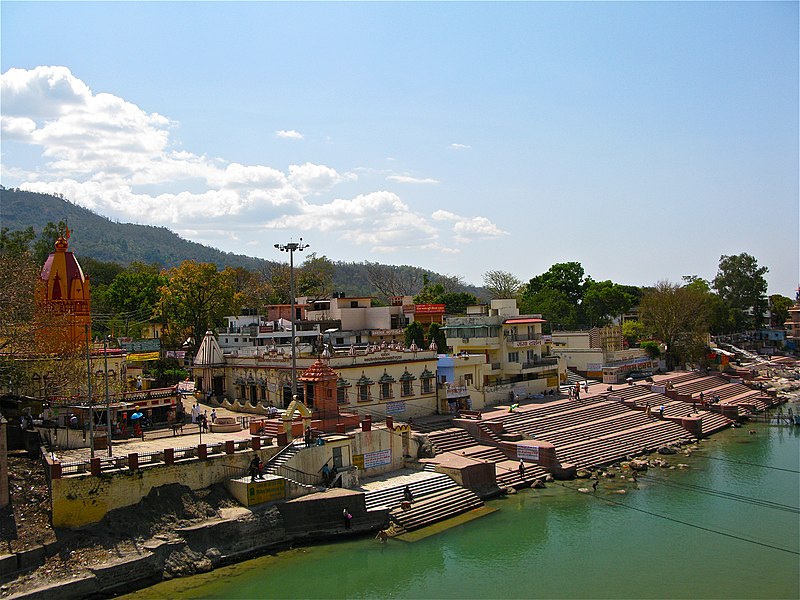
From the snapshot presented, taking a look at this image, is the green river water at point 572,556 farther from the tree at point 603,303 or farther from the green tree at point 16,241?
the tree at point 603,303

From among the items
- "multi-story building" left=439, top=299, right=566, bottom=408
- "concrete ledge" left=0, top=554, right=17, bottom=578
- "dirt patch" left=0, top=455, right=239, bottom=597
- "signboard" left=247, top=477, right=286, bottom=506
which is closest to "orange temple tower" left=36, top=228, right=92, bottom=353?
"dirt patch" left=0, top=455, right=239, bottom=597

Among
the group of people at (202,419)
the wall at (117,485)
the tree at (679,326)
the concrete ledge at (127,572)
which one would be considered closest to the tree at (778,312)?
the tree at (679,326)

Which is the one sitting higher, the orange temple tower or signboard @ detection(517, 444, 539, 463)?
the orange temple tower

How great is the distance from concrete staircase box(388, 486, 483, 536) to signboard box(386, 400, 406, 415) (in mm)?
7869

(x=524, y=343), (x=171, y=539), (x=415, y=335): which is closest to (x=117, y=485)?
(x=171, y=539)

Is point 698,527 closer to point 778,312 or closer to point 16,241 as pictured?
point 16,241

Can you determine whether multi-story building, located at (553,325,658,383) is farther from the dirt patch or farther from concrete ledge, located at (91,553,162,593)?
concrete ledge, located at (91,553,162,593)

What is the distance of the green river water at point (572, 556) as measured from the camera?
19500 millimetres

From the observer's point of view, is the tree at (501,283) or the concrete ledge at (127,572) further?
the tree at (501,283)

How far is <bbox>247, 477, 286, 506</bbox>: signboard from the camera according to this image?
2264 cm

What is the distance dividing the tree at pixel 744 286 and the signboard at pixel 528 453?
218ft

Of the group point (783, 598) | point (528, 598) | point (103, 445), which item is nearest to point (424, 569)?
point (528, 598)

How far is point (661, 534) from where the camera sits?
23719 mm

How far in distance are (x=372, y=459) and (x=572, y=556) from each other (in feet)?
27.1
